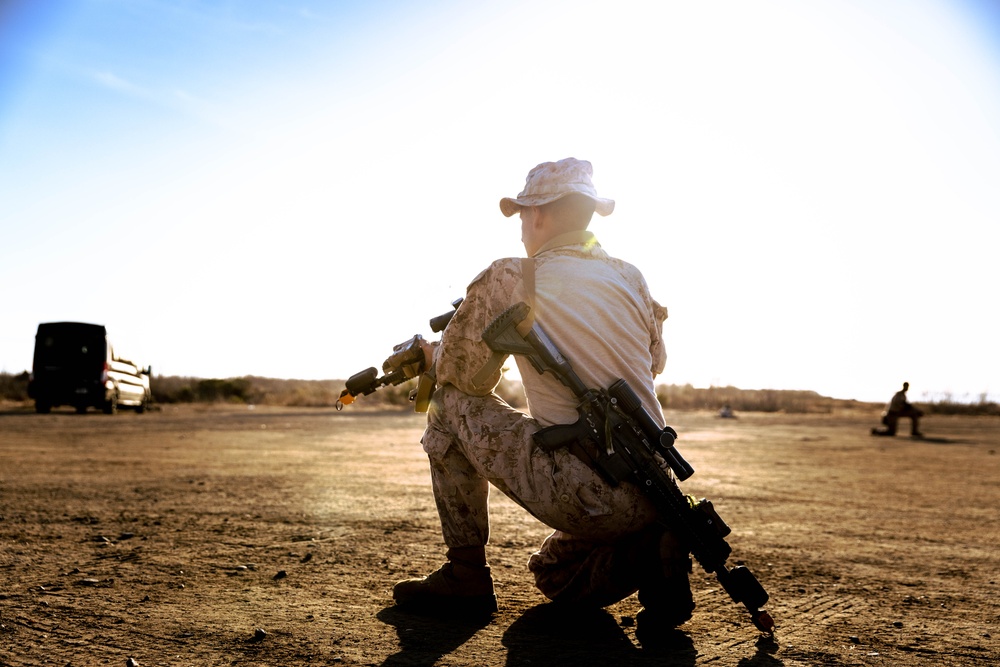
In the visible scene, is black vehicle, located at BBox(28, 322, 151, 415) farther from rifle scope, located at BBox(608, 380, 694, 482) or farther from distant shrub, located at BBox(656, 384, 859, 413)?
distant shrub, located at BBox(656, 384, 859, 413)

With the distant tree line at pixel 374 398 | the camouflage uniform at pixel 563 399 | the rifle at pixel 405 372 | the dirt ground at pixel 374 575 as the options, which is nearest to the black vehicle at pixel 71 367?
the distant tree line at pixel 374 398

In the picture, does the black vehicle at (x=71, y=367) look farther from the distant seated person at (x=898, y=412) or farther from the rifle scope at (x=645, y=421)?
the rifle scope at (x=645, y=421)

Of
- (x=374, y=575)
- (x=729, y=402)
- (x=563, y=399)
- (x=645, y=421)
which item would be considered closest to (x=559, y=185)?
(x=563, y=399)

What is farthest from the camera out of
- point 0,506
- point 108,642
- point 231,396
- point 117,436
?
point 231,396

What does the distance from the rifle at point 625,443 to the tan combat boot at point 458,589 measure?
71 cm

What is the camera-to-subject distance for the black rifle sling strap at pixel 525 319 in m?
3.29

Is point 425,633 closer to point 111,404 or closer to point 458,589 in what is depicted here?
point 458,589

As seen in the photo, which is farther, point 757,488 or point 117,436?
point 117,436

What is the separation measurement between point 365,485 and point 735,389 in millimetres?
62302

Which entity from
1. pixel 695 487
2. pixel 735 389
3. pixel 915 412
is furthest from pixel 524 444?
pixel 735 389

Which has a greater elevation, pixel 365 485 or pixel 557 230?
pixel 557 230

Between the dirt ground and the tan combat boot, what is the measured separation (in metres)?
0.11

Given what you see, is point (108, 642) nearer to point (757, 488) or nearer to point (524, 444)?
point (524, 444)

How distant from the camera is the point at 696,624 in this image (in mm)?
3592
